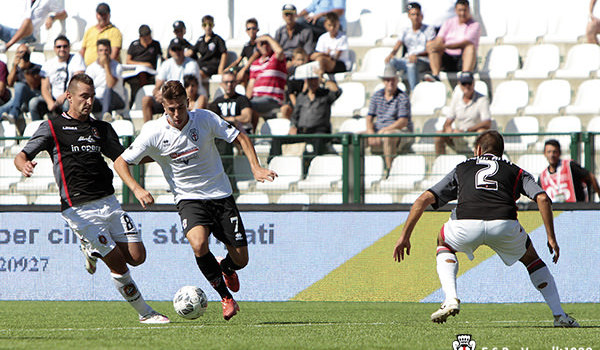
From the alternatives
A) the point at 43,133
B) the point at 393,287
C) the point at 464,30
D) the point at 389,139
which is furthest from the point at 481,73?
the point at 43,133

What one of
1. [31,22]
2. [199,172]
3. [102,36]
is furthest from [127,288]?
[31,22]

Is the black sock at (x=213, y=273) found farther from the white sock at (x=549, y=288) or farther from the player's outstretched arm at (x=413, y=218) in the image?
the white sock at (x=549, y=288)

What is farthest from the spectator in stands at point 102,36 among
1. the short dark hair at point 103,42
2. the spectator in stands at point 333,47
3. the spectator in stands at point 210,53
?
the spectator in stands at point 333,47

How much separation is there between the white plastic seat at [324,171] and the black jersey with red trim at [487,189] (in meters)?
4.61

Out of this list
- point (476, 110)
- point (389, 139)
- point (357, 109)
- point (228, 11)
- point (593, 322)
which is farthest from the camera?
point (228, 11)

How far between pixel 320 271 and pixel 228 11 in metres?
8.69

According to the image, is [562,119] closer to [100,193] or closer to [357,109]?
[357,109]

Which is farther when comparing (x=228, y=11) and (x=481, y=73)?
(x=228, y=11)

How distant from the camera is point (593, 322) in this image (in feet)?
27.1

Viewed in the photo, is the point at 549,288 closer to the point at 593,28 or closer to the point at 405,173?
the point at 405,173

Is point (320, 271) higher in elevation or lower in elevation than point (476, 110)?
lower

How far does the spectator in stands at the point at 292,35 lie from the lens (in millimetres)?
16250

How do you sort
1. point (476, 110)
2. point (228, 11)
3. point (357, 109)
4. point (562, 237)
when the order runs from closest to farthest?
point (562, 237)
point (476, 110)
point (357, 109)
point (228, 11)

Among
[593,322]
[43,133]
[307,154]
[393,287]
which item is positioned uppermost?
[43,133]
